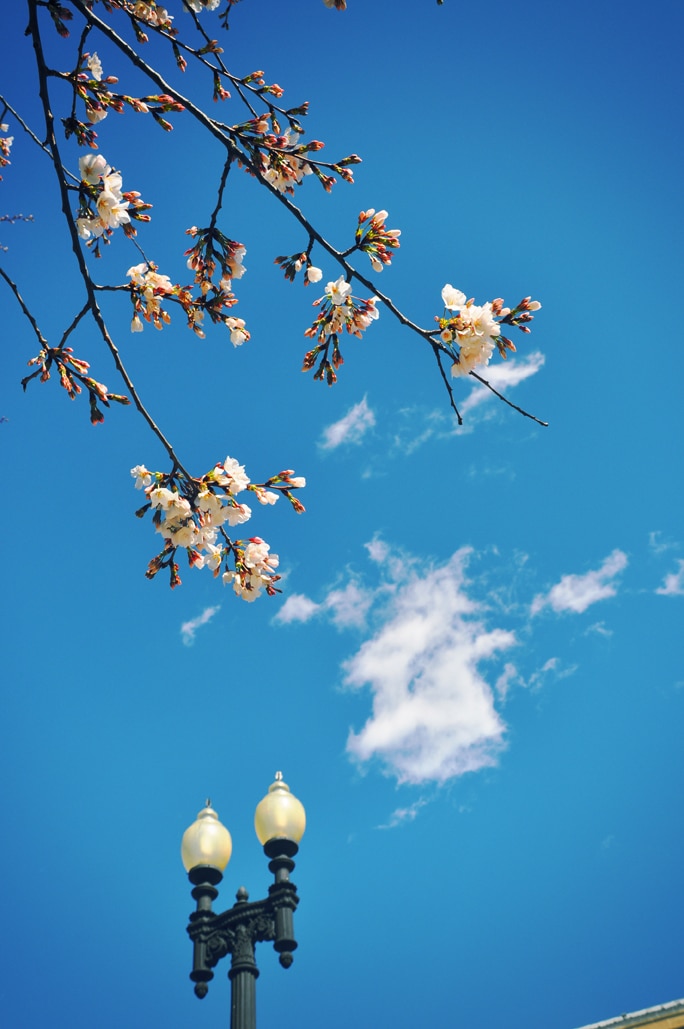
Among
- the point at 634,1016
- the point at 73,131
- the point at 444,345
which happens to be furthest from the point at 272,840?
the point at 634,1016

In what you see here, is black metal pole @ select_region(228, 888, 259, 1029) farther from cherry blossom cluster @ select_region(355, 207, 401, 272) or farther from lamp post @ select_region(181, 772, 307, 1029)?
cherry blossom cluster @ select_region(355, 207, 401, 272)

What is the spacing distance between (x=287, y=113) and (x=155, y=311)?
41.6 inches

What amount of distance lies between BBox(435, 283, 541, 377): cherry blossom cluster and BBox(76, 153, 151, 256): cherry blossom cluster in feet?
4.46

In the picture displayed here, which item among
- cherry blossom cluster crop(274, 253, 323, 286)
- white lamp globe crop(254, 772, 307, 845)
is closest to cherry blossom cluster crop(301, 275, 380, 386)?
cherry blossom cluster crop(274, 253, 323, 286)

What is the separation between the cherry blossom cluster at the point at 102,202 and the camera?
307 cm

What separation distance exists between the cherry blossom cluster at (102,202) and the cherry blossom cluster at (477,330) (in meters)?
1.36

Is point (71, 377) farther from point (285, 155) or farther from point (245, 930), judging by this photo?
point (245, 930)

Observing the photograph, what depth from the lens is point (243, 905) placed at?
5.72 meters

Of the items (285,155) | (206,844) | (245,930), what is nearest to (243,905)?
(245,930)

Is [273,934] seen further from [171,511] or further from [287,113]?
[287,113]

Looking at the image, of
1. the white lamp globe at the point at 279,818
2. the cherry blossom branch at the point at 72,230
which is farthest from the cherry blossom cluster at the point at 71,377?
the white lamp globe at the point at 279,818

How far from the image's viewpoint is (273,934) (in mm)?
5547

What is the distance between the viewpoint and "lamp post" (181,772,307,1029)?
5.43 m

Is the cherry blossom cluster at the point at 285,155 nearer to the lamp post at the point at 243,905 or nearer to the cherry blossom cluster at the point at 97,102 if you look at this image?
the cherry blossom cluster at the point at 97,102
